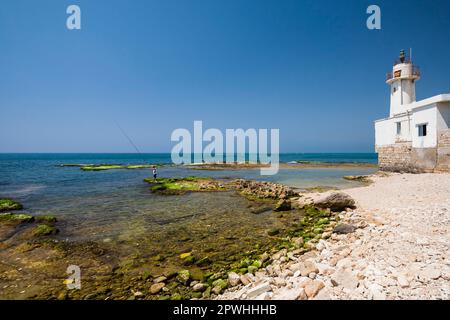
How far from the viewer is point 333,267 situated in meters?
5.44

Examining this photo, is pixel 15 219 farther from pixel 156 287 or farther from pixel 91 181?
pixel 91 181

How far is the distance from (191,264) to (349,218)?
24.2 ft

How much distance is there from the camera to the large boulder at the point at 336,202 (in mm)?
11969

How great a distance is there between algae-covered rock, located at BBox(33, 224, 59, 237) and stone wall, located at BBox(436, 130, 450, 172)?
30.7m

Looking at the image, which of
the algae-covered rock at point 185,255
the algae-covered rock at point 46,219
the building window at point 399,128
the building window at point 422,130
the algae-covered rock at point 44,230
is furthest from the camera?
the building window at point 399,128

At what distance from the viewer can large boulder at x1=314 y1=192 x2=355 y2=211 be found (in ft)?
39.3

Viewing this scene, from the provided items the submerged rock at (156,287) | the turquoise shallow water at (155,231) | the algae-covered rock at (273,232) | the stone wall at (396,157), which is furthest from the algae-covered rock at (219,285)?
the stone wall at (396,157)

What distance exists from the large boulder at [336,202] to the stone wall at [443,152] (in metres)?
16.0

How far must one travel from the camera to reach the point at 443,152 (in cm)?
2069

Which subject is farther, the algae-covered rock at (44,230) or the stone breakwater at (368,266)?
the algae-covered rock at (44,230)

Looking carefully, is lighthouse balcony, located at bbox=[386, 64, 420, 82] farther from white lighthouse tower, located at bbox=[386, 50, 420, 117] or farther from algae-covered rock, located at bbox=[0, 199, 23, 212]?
algae-covered rock, located at bbox=[0, 199, 23, 212]

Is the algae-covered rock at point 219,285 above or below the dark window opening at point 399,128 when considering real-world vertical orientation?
below

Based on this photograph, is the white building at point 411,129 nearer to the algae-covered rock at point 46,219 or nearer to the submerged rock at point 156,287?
the submerged rock at point 156,287
